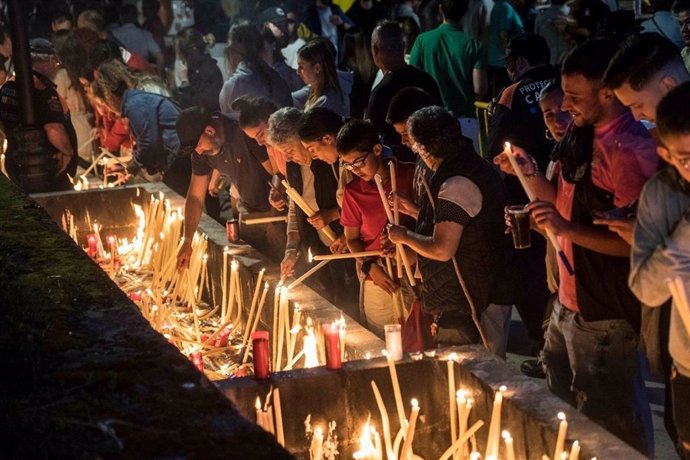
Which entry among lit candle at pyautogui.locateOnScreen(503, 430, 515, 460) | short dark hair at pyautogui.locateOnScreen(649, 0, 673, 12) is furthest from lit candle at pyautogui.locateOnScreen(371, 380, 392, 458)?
short dark hair at pyautogui.locateOnScreen(649, 0, 673, 12)

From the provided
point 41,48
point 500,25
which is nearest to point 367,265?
point 41,48

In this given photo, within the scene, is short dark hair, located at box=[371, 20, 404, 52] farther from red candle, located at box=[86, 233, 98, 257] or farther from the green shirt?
red candle, located at box=[86, 233, 98, 257]

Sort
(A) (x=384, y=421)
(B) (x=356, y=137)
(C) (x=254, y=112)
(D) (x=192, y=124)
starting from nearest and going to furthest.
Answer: (A) (x=384, y=421) → (B) (x=356, y=137) → (C) (x=254, y=112) → (D) (x=192, y=124)

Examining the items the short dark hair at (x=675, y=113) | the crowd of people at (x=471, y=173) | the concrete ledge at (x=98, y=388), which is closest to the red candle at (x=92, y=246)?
the crowd of people at (x=471, y=173)

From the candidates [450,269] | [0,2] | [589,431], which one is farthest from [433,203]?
[0,2]

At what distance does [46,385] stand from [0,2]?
16105mm

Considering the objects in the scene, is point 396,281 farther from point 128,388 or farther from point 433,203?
point 128,388

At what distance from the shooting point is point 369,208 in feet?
22.0

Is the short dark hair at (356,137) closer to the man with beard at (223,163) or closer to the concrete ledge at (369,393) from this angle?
the concrete ledge at (369,393)

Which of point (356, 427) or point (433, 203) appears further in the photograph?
point (433, 203)

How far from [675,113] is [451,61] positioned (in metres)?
6.85

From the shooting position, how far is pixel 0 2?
61.6 feet

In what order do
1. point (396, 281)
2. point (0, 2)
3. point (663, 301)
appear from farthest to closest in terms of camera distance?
point (0, 2)
point (396, 281)
point (663, 301)

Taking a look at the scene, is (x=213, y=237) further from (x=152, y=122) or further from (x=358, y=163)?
(x=358, y=163)
